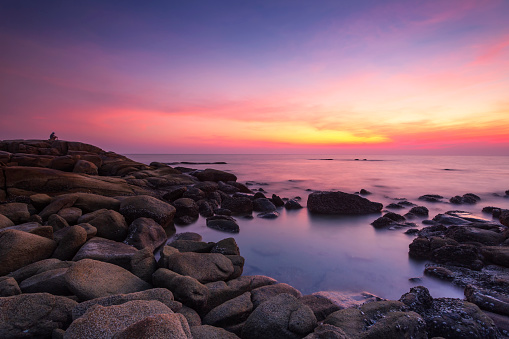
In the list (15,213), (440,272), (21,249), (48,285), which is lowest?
(440,272)

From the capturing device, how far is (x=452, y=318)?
3.60m

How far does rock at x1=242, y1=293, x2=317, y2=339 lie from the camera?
3.36 m

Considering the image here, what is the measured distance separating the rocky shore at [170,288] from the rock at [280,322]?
0.04 ft

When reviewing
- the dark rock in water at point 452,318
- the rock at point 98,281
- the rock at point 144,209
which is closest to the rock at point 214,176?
the rock at point 144,209

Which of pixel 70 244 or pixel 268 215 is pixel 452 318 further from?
pixel 268 215

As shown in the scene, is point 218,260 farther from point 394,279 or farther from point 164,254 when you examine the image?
point 394,279

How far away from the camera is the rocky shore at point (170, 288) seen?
310cm

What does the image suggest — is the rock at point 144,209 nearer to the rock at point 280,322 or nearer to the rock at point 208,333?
the rock at point 208,333

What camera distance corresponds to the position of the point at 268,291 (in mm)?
4629

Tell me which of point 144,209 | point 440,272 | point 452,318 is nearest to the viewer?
point 452,318

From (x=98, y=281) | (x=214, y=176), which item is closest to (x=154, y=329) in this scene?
(x=98, y=281)

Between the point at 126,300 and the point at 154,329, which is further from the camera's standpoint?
the point at 126,300

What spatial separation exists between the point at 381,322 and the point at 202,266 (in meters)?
3.28

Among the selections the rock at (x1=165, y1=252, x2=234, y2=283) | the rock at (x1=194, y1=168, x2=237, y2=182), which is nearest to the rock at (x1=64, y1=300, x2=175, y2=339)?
the rock at (x1=165, y1=252, x2=234, y2=283)
